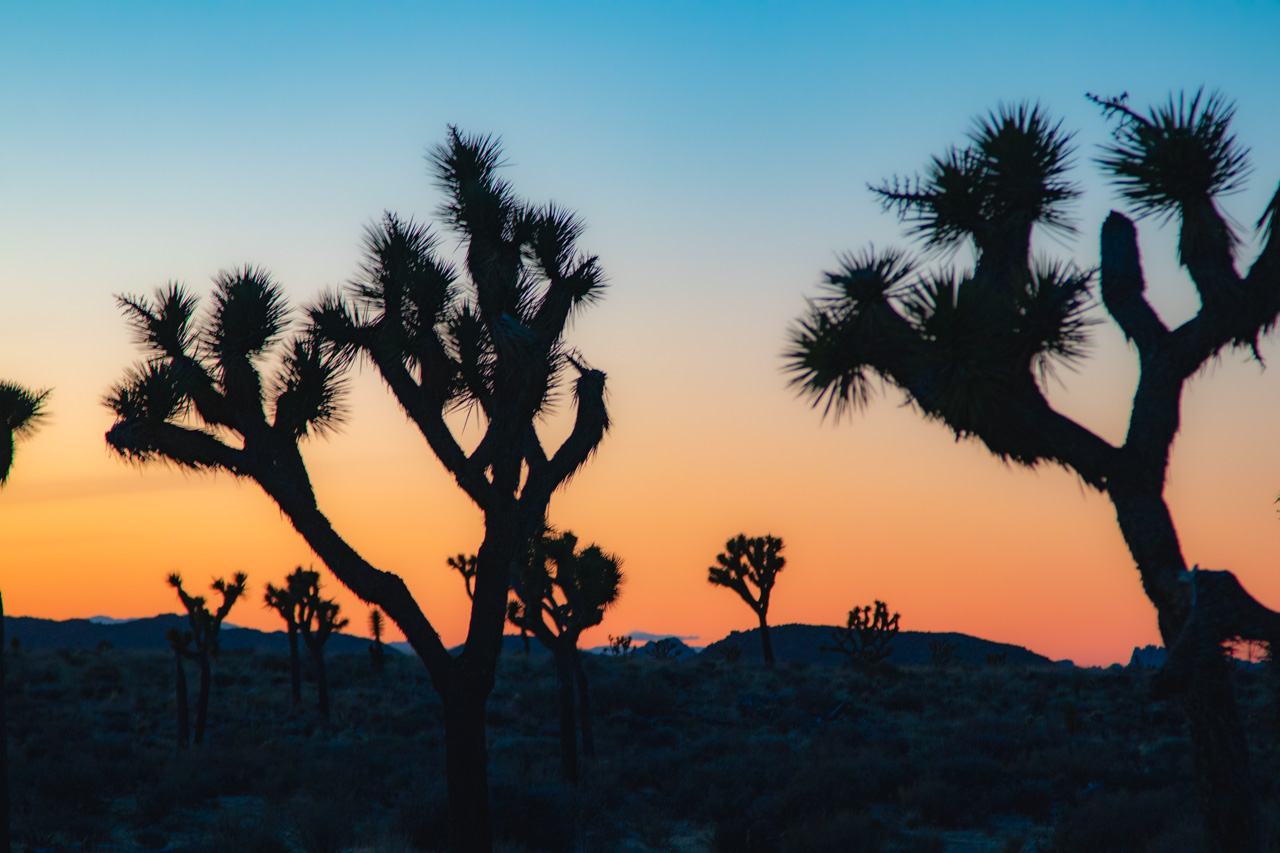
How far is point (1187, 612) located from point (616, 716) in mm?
21686

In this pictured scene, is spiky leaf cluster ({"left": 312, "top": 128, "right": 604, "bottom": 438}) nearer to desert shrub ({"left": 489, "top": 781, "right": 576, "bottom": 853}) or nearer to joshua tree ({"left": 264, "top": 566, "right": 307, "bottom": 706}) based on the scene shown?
desert shrub ({"left": 489, "top": 781, "right": 576, "bottom": 853})

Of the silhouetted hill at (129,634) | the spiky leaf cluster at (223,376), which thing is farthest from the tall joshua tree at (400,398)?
the silhouetted hill at (129,634)

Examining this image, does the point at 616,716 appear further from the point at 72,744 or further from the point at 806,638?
the point at 806,638

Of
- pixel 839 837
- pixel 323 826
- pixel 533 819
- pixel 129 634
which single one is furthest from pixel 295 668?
pixel 129 634

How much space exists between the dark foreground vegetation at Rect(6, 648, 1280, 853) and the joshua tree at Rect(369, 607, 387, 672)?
204cm

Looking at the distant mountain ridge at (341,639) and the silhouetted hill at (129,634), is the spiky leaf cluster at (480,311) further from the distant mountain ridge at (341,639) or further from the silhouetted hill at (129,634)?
the silhouetted hill at (129,634)

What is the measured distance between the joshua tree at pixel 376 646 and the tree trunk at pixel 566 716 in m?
19.7

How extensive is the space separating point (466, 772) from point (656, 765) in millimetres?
8963

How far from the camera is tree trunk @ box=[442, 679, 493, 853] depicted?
10.7 m

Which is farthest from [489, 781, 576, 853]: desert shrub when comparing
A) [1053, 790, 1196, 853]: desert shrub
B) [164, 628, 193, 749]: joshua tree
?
[164, 628, 193, 749]: joshua tree

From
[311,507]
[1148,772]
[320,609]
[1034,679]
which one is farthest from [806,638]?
[311,507]

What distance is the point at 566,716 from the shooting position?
1919 cm

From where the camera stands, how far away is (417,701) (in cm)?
3097

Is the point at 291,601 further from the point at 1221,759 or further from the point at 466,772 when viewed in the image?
the point at 1221,759
